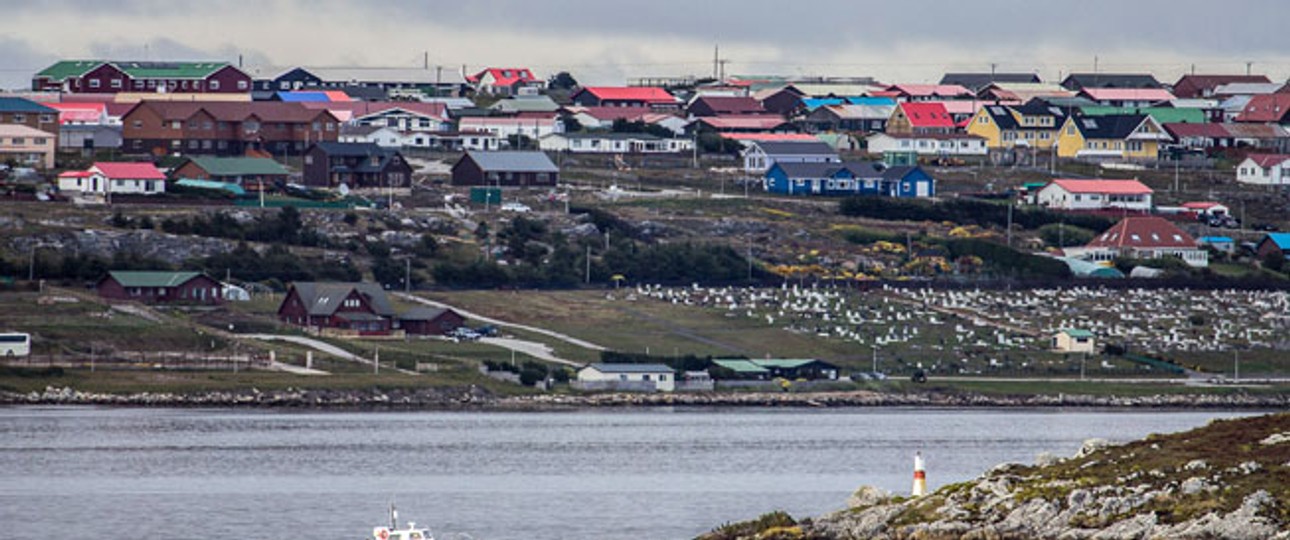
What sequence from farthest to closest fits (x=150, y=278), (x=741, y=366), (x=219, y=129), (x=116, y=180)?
(x=219, y=129), (x=116, y=180), (x=150, y=278), (x=741, y=366)

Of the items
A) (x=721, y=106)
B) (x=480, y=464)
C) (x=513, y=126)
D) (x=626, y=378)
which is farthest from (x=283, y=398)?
(x=721, y=106)

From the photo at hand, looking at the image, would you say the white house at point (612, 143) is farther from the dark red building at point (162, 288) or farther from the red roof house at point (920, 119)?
the dark red building at point (162, 288)

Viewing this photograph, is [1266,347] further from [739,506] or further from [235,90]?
[235,90]

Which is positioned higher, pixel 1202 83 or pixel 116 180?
pixel 1202 83

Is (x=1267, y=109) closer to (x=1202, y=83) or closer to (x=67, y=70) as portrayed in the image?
(x=1202, y=83)

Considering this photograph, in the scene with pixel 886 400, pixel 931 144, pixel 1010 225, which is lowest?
pixel 886 400

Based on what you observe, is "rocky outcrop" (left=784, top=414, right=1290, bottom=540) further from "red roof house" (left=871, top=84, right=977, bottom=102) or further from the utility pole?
"red roof house" (left=871, top=84, right=977, bottom=102)

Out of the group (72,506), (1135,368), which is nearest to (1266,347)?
(1135,368)
